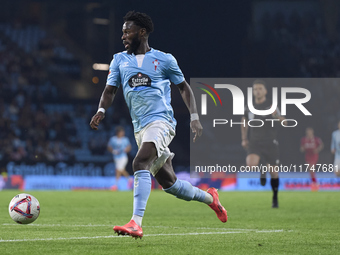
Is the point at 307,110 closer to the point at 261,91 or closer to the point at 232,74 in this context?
the point at 232,74

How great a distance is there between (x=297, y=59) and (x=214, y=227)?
2451cm

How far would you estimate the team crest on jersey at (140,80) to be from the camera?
6609 millimetres

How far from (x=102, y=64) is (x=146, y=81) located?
2214 centimetres

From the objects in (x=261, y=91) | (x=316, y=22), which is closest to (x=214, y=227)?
(x=261, y=91)

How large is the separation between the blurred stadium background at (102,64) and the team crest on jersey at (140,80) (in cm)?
1585

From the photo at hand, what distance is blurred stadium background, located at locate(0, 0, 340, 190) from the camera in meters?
23.4

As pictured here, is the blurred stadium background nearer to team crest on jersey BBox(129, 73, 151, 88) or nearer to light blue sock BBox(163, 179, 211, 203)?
light blue sock BBox(163, 179, 211, 203)

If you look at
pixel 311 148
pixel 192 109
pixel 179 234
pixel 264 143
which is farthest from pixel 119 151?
pixel 192 109

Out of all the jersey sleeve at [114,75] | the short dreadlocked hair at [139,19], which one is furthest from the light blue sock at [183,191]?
the short dreadlocked hair at [139,19]

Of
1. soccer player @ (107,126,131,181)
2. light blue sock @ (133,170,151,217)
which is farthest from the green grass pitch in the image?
soccer player @ (107,126,131,181)

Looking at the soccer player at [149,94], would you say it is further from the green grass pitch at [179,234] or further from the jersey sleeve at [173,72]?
the green grass pitch at [179,234]

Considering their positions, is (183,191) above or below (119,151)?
above

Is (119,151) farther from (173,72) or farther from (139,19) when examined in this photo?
(139,19)

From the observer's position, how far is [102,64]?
28469mm
